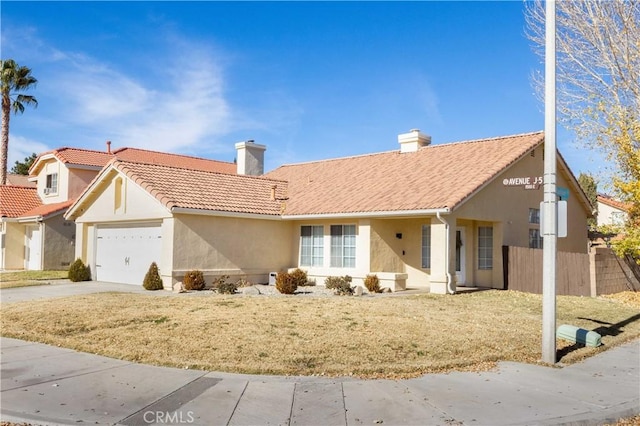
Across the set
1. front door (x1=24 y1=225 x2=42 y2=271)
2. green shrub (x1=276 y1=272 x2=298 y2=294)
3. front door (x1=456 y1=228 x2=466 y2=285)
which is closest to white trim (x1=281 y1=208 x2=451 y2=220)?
front door (x1=456 y1=228 x2=466 y2=285)

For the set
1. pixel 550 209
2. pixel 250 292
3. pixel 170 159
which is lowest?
pixel 250 292

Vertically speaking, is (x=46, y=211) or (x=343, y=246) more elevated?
(x=46, y=211)

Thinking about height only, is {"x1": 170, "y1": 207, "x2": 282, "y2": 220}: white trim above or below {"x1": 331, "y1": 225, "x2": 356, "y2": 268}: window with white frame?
above

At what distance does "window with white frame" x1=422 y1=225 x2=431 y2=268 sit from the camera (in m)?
19.5

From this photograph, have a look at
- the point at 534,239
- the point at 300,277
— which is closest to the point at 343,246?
the point at 300,277

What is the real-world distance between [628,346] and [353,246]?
34.0 ft

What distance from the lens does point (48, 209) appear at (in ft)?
91.8

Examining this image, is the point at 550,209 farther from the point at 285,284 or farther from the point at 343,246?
the point at 343,246

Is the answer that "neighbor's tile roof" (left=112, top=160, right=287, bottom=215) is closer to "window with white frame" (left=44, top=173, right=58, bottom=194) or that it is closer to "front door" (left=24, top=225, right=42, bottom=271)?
"front door" (left=24, top=225, right=42, bottom=271)

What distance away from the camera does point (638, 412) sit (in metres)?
6.57

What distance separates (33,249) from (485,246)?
22725 millimetres

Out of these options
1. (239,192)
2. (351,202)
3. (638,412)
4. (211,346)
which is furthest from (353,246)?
(638,412)

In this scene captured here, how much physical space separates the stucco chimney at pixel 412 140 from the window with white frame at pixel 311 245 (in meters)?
5.86

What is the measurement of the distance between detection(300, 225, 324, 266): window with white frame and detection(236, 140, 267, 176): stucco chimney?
7.68m
